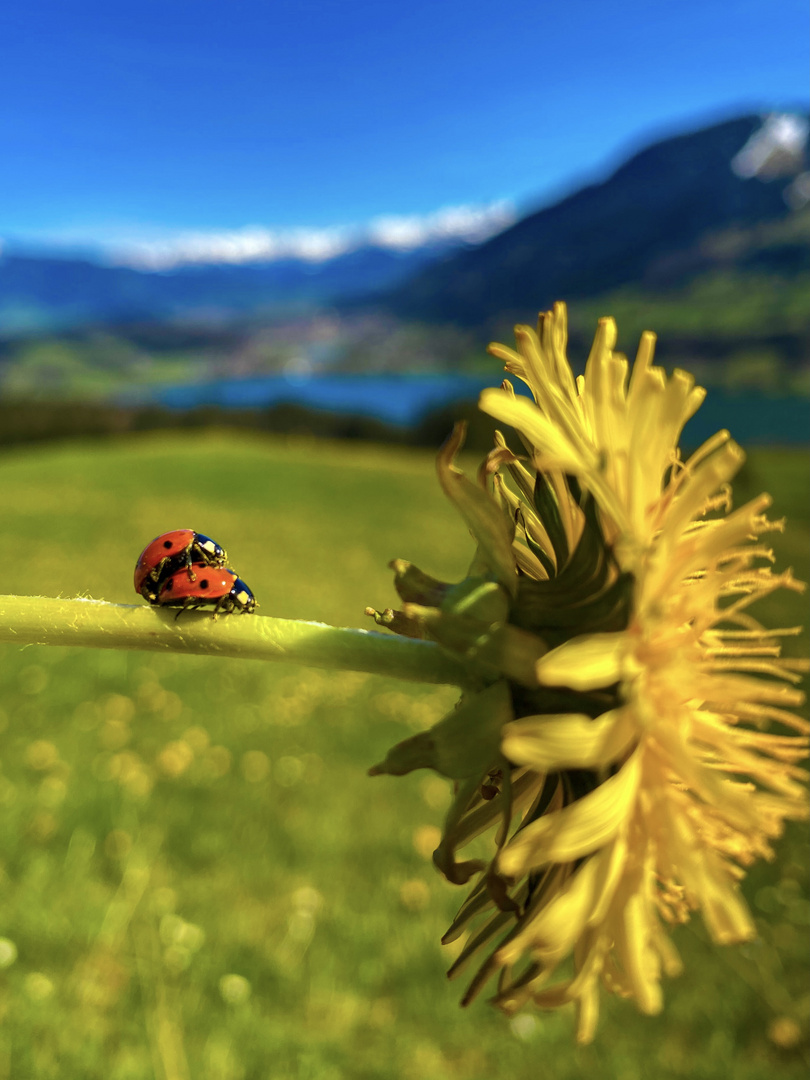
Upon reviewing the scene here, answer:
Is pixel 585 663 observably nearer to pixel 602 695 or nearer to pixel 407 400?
pixel 602 695

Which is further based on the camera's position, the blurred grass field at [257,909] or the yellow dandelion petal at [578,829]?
the blurred grass field at [257,909]

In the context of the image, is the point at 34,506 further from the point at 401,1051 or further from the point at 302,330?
the point at 302,330

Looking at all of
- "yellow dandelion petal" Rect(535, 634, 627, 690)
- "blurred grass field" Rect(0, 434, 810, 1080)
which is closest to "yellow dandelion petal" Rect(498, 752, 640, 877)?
"yellow dandelion petal" Rect(535, 634, 627, 690)

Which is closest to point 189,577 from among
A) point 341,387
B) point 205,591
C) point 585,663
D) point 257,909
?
point 205,591

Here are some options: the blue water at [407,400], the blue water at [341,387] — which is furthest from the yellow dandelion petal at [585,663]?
the blue water at [341,387]

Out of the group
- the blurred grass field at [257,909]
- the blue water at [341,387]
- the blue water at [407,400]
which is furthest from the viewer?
the blue water at [341,387]

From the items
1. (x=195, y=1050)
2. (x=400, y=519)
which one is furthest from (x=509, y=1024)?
(x=400, y=519)

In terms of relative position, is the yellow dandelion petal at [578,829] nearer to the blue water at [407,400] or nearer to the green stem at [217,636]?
the green stem at [217,636]

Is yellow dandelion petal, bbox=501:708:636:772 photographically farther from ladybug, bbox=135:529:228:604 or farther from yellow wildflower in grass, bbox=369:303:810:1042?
ladybug, bbox=135:529:228:604
